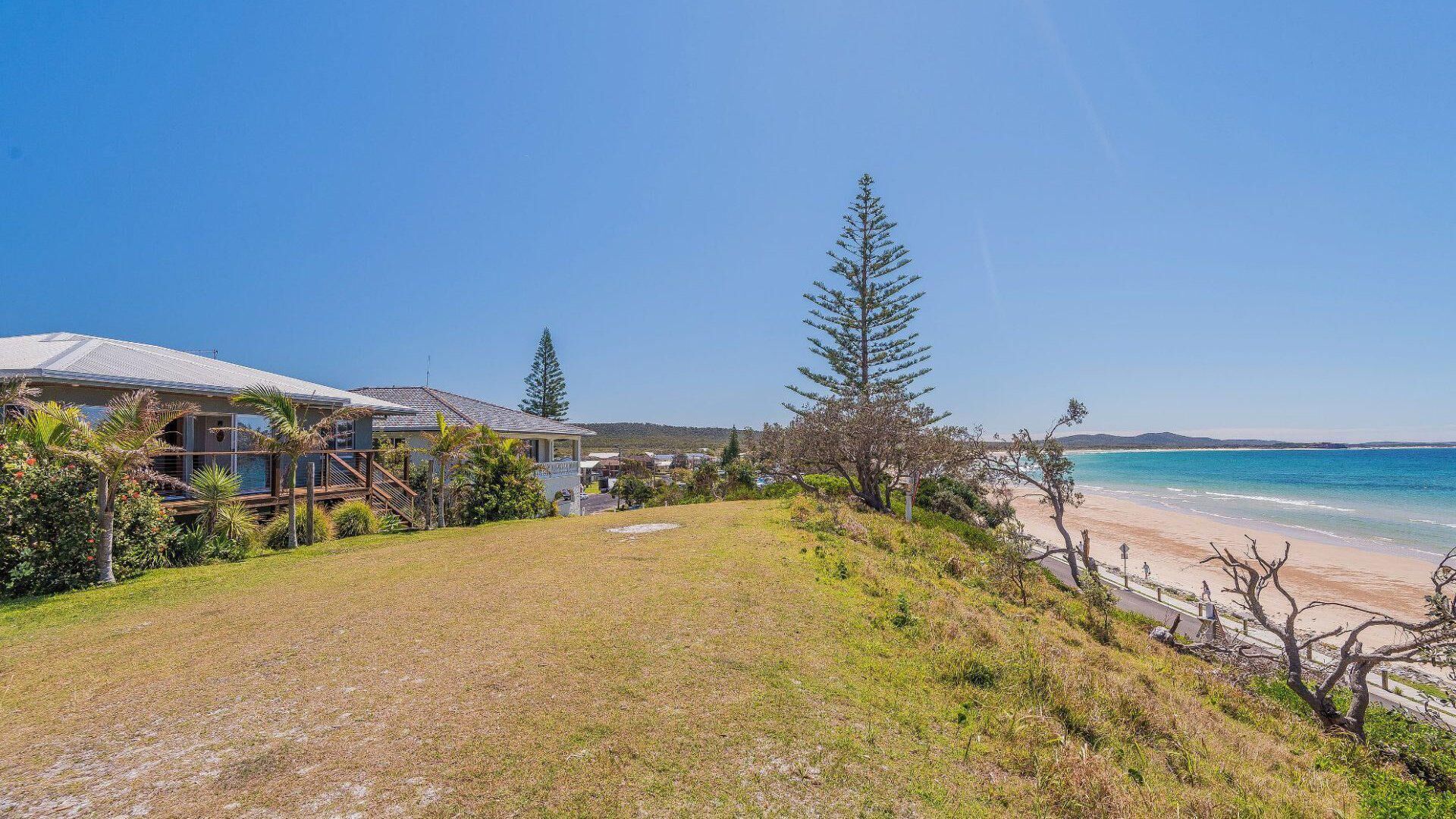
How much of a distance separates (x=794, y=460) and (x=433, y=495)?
30.4ft

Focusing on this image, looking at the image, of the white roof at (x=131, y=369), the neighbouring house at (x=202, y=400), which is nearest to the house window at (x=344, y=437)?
the neighbouring house at (x=202, y=400)

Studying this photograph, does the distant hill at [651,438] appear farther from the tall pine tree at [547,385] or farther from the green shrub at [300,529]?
the green shrub at [300,529]

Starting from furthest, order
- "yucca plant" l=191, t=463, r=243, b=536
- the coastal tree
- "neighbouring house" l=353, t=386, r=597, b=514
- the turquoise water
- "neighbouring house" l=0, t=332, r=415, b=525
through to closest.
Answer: the turquoise water < "neighbouring house" l=353, t=386, r=597, b=514 < the coastal tree < "neighbouring house" l=0, t=332, r=415, b=525 < "yucca plant" l=191, t=463, r=243, b=536

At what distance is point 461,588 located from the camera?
615 centimetres

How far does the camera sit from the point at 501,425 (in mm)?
20969

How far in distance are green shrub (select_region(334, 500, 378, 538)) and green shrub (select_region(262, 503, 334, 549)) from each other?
247mm

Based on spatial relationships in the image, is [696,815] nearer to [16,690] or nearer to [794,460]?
[16,690]

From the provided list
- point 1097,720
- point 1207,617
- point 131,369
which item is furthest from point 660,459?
point 1097,720

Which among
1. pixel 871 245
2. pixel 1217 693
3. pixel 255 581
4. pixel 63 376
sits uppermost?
pixel 871 245

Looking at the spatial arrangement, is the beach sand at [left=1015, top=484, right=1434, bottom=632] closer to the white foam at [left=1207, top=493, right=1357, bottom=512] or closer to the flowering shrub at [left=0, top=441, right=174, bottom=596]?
the white foam at [left=1207, top=493, right=1357, bottom=512]

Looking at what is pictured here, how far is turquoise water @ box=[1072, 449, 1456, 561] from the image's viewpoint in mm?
30234

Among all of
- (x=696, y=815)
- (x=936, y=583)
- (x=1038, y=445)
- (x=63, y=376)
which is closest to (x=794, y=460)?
(x=1038, y=445)

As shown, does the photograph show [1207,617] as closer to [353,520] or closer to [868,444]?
[868,444]

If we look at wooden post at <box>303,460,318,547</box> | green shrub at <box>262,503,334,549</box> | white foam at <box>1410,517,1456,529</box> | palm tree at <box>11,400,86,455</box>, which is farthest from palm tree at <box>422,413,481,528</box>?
white foam at <box>1410,517,1456,529</box>
